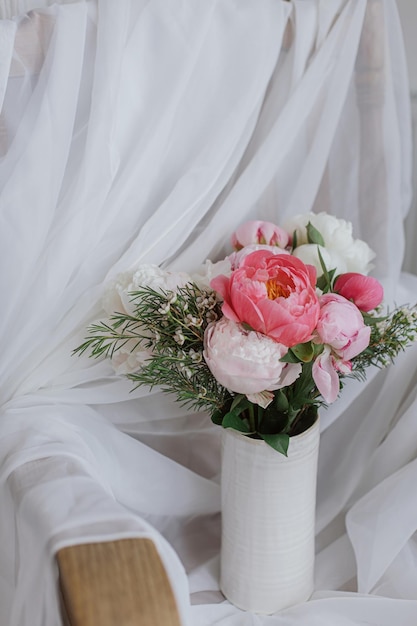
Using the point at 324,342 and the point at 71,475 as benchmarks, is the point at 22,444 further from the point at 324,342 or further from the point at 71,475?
the point at 324,342

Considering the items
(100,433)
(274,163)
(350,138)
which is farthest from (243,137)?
(100,433)

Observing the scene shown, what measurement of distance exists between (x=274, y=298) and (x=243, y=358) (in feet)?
0.24

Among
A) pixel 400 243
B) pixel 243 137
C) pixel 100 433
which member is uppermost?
pixel 243 137

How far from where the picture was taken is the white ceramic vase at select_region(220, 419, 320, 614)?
38.8 inches

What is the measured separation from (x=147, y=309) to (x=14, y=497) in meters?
0.25

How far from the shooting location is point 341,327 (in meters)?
0.86

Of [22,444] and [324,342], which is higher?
[324,342]

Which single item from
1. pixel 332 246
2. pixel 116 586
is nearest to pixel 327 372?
pixel 332 246

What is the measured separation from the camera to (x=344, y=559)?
114 centimetres

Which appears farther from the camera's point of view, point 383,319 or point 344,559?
point 344,559

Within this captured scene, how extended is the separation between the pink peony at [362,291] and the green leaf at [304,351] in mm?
101

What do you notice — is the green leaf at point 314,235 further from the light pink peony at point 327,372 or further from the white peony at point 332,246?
the light pink peony at point 327,372

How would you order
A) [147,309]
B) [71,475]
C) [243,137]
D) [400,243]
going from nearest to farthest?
[71,475] < [147,309] < [243,137] < [400,243]

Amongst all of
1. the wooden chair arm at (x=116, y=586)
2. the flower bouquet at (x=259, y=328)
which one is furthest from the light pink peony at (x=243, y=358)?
the wooden chair arm at (x=116, y=586)
